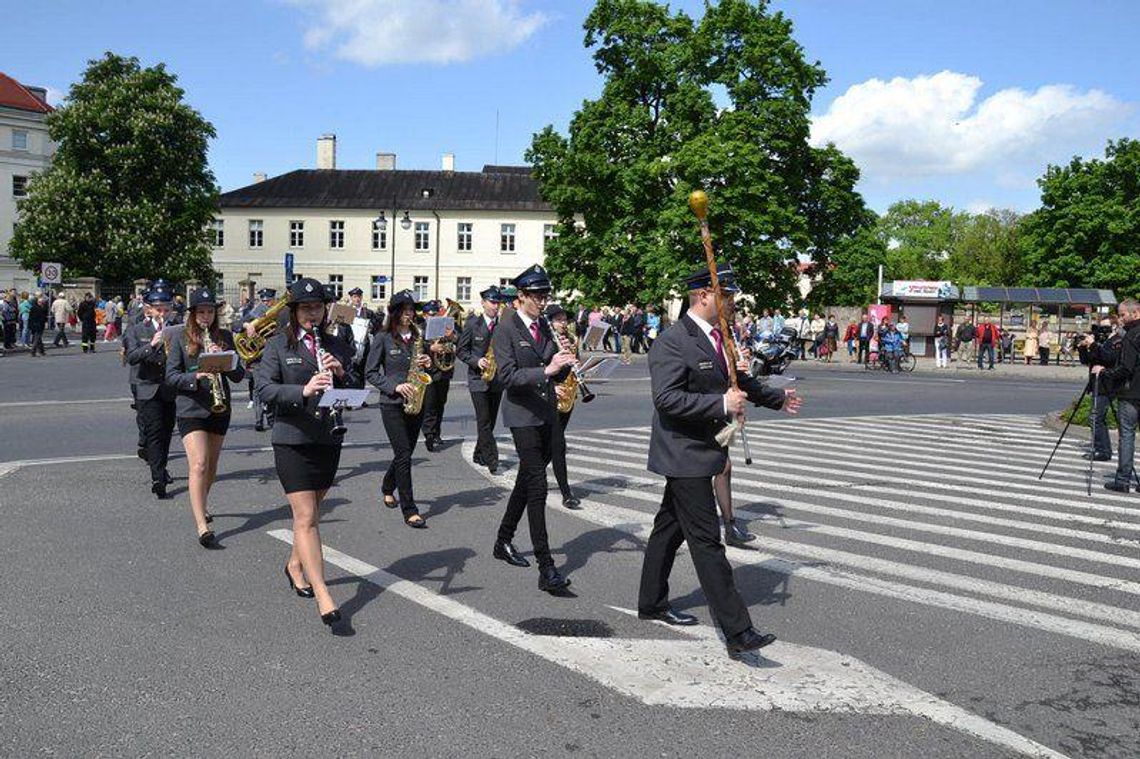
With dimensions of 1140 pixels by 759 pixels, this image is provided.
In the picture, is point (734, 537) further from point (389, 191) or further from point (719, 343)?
point (389, 191)

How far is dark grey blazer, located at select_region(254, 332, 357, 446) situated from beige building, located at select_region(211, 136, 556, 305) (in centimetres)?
7264

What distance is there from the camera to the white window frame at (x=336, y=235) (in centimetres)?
7900

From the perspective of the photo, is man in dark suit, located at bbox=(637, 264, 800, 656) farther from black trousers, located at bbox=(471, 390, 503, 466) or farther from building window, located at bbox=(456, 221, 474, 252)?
building window, located at bbox=(456, 221, 474, 252)

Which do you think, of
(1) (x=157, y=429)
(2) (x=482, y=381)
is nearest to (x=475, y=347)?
(2) (x=482, y=381)

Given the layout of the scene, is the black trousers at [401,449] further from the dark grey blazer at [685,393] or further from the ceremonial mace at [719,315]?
the ceremonial mace at [719,315]

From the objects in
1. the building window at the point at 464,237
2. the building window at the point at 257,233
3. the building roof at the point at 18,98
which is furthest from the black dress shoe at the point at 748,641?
the building roof at the point at 18,98

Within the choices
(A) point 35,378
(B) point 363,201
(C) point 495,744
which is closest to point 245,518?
(C) point 495,744

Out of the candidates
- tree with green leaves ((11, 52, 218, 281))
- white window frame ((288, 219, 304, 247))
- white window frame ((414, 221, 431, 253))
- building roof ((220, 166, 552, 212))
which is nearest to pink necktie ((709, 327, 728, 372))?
tree with green leaves ((11, 52, 218, 281))

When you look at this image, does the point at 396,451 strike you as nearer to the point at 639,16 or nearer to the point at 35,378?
the point at 35,378

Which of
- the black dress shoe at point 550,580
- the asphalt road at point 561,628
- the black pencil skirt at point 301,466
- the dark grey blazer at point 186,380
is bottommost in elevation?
the asphalt road at point 561,628

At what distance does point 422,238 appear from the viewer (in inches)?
3115

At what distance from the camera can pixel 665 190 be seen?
41.7 metres

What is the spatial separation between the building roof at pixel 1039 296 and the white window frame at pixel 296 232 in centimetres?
5178

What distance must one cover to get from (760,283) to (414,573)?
34.3 metres
